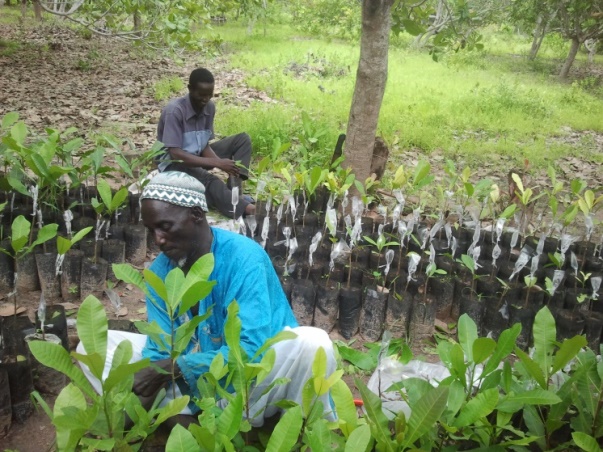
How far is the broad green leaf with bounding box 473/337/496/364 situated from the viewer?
52.2 inches

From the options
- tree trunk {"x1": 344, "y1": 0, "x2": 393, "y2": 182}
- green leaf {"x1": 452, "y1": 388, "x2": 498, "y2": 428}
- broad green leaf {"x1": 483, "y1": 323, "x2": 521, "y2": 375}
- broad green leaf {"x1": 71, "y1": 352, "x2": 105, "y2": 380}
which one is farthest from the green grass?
broad green leaf {"x1": 71, "y1": 352, "x2": 105, "y2": 380}

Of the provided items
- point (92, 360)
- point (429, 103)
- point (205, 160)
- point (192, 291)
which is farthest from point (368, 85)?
point (429, 103)

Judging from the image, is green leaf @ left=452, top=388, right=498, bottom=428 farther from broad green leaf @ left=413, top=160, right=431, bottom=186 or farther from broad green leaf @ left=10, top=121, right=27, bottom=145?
broad green leaf @ left=10, top=121, right=27, bottom=145

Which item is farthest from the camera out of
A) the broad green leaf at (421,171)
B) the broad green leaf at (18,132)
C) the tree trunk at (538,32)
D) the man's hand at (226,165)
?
the tree trunk at (538,32)

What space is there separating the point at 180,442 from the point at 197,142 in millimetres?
3019

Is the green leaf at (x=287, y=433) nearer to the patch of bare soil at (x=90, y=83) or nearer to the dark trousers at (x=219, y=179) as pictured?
the dark trousers at (x=219, y=179)

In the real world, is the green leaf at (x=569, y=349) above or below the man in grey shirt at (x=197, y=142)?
above

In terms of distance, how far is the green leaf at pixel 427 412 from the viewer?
1200 mm

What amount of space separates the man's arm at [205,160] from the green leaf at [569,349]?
2.77 meters

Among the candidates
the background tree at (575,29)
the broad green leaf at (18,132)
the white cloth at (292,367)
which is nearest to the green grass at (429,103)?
the background tree at (575,29)

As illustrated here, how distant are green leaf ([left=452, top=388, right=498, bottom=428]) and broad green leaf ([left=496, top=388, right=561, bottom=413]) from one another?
0.08 metres

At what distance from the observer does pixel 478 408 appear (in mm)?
1325

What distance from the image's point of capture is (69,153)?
3.22 meters

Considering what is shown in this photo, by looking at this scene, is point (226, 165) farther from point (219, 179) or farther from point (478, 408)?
point (478, 408)
